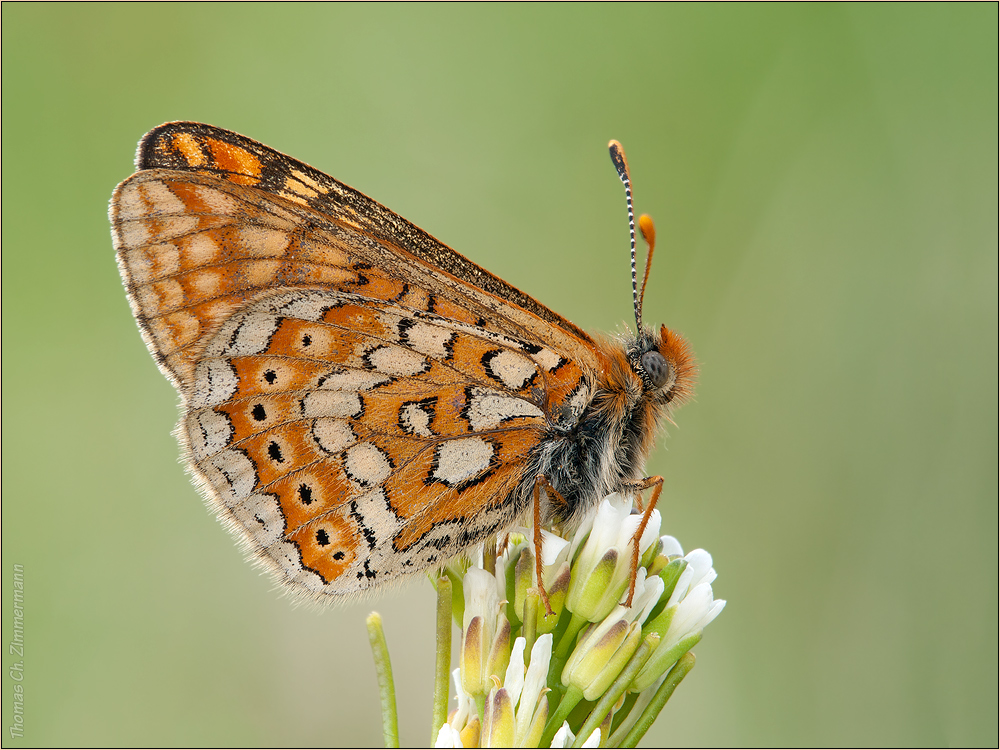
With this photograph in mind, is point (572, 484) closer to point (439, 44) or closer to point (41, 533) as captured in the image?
point (41, 533)

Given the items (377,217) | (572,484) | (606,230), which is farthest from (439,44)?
(572,484)

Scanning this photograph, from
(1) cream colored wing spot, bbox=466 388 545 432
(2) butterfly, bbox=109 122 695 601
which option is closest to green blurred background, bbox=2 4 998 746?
(2) butterfly, bbox=109 122 695 601

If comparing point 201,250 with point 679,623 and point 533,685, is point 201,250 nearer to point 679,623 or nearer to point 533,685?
point 533,685

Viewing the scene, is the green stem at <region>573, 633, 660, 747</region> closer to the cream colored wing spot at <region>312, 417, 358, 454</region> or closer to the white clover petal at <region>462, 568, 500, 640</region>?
the white clover petal at <region>462, 568, 500, 640</region>

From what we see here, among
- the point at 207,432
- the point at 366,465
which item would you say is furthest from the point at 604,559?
the point at 207,432

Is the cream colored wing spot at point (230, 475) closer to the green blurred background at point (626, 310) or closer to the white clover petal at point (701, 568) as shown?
the white clover petal at point (701, 568)

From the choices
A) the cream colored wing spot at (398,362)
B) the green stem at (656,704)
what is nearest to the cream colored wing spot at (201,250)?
the cream colored wing spot at (398,362)
